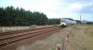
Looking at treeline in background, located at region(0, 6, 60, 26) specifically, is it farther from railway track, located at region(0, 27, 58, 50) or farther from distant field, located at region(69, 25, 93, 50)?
railway track, located at region(0, 27, 58, 50)

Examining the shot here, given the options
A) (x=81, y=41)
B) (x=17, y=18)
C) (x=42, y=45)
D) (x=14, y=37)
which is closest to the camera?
(x=42, y=45)

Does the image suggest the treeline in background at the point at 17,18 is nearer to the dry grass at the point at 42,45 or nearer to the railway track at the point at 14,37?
the railway track at the point at 14,37

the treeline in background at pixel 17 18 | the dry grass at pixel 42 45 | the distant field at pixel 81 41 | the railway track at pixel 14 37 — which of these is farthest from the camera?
the treeline in background at pixel 17 18

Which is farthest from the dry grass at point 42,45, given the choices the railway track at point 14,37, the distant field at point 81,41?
the distant field at point 81,41

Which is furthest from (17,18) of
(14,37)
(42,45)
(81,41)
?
(42,45)

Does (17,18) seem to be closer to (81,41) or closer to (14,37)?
(14,37)

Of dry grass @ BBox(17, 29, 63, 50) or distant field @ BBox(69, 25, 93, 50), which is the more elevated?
dry grass @ BBox(17, 29, 63, 50)

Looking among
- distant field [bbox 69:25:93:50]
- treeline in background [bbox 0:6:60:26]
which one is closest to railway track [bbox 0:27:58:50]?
distant field [bbox 69:25:93:50]

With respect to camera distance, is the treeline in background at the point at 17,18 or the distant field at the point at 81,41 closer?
the distant field at the point at 81,41

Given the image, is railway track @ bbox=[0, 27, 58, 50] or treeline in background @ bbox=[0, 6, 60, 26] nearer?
railway track @ bbox=[0, 27, 58, 50]

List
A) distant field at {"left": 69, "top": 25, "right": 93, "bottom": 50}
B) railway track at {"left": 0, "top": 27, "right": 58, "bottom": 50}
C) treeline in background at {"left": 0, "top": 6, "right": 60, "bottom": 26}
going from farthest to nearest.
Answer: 1. treeline in background at {"left": 0, "top": 6, "right": 60, "bottom": 26}
2. distant field at {"left": 69, "top": 25, "right": 93, "bottom": 50}
3. railway track at {"left": 0, "top": 27, "right": 58, "bottom": 50}

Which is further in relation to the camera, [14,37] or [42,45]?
[14,37]

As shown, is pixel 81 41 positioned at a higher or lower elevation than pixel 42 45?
lower

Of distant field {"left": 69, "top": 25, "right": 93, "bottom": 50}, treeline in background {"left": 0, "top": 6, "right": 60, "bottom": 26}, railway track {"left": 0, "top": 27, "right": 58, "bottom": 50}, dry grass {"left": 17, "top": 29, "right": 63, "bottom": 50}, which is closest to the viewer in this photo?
dry grass {"left": 17, "top": 29, "right": 63, "bottom": 50}
